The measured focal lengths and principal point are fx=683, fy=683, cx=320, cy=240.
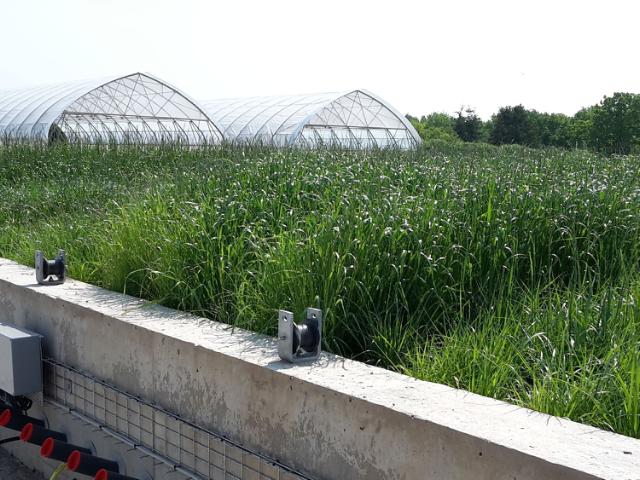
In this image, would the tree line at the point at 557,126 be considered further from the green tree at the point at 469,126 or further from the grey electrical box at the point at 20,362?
the grey electrical box at the point at 20,362

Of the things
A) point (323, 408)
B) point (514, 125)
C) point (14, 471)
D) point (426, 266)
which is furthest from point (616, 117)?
point (323, 408)

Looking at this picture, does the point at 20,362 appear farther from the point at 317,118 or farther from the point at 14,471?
the point at 317,118

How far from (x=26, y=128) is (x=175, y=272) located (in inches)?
936

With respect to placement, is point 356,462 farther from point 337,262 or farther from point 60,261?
point 60,261

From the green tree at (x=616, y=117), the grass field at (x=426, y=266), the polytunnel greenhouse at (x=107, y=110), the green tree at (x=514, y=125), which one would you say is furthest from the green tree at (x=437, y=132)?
the grass field at (x=426, y=266)

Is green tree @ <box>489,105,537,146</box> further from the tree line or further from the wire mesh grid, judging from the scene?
the wire mesh grid

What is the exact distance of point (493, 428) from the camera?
2.42 meters

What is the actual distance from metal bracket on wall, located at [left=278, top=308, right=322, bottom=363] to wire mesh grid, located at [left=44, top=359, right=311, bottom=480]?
48 cm

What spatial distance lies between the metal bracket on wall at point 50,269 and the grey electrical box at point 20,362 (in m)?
0.45

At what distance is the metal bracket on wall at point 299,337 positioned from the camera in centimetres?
315

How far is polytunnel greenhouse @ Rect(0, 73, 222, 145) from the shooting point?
84.6 feet

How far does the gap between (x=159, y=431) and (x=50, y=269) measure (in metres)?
1.76

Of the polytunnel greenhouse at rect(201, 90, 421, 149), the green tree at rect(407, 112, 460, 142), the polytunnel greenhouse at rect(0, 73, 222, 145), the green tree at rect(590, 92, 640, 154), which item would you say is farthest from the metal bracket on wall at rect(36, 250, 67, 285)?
the green tree at rect(590, 92, 640, 154)

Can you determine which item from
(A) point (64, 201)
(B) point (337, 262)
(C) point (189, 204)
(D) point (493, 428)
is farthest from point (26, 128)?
(D) point (493, 428)
